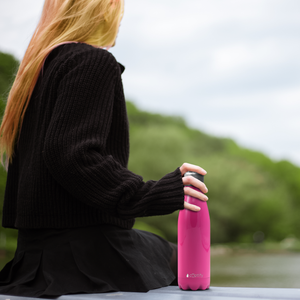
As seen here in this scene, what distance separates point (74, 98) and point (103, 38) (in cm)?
31

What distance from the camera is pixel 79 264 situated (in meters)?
0.89

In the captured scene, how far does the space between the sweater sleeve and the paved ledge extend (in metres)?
0.17

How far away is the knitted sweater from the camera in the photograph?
81 centimetres

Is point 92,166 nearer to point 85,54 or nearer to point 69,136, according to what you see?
point 69,136

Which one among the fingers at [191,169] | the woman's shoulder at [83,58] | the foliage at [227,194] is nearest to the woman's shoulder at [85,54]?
the woman's shoulder at [83,58]

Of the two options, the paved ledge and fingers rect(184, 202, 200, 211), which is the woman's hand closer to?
fingers rect(184, 202, 200, 211)

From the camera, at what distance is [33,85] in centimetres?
104

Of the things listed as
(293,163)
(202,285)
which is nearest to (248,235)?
(293,163)

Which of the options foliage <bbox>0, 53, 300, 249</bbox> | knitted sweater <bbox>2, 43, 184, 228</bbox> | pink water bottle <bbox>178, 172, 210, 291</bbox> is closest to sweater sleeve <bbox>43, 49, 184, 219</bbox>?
knitted sweater <bbox>2, 43, 184, 228</bbox>

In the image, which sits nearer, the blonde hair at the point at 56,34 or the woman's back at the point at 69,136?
the woman's back at the point at 69,136

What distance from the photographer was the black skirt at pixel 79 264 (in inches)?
34.2

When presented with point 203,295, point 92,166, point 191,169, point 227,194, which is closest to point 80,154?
point 92,166

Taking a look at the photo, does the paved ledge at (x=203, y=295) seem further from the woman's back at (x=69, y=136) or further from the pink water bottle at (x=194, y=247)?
the woman's back at (x=69, y=136)

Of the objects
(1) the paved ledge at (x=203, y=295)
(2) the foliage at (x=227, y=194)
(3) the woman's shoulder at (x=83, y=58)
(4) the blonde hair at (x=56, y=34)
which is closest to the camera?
(1) the paved ledge at (x=203, y=295)
